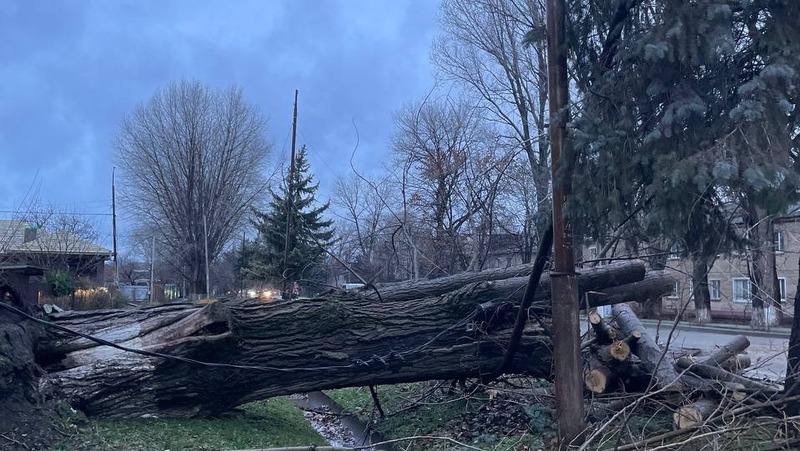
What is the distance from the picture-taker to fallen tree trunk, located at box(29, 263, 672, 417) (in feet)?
24.2

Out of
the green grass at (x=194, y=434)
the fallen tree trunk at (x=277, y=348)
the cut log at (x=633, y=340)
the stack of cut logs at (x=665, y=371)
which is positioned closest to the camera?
the stack of cut logs at (x=665, y=371)

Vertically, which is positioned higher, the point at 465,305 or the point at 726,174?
the point at 726,174

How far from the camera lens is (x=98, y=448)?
20.1ft

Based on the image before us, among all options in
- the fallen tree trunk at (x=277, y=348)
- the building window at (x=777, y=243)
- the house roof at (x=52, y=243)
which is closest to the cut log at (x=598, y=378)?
the fallen tree trunk at (x=277, y=348)

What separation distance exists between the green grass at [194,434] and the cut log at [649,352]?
3.81m

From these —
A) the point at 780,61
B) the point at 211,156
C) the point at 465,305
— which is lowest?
the point at 465,305

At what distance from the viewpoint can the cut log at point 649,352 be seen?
717 cm

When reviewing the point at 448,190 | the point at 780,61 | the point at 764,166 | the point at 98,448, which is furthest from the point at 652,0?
the point at 448,190

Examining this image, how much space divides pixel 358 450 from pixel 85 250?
88.8 ft

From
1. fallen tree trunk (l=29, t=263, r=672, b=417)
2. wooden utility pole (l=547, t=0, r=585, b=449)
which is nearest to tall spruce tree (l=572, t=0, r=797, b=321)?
wooden utility pole (l=547, t=0, r=585, b=449)

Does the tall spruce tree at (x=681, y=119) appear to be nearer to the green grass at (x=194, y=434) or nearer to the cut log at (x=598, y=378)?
the cut log at (x=598, y=378)

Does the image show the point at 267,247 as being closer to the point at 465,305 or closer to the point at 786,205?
the point at 465,305

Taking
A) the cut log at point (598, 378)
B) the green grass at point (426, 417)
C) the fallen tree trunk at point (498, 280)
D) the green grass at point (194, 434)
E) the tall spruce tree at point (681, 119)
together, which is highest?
the tall spruce tree at point (681, 119)

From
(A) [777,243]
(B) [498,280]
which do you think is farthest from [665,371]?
(A) [777,243]
